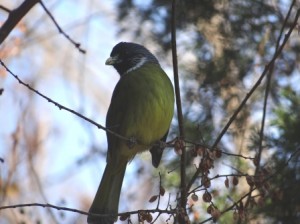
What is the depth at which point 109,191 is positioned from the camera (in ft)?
13.7

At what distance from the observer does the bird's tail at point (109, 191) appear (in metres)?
4.04

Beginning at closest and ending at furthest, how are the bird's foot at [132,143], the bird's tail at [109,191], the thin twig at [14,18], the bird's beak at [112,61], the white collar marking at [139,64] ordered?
the thin twig at [14,18] < the bird's tail at [109,191] < the bird's foot at [132,143] < the white collar marking at [139,64] < the bird's beak at [112,61]

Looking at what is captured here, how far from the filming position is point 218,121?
16.7 feet

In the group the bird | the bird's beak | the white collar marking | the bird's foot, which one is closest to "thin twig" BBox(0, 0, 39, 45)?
the bird

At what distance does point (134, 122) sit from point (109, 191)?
50 cm

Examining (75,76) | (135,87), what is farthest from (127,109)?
(75,76)

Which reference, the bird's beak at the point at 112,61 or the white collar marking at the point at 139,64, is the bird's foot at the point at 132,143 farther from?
the bird's beak at the point at 112,61

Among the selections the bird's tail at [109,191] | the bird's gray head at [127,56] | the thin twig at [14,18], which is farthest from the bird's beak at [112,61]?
the thin twig at [14,18]

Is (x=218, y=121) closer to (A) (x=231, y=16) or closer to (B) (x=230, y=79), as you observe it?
(B) (x=230, y=79)

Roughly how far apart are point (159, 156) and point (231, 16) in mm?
1444

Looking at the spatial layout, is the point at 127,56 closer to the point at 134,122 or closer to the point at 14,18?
the point at 134,122

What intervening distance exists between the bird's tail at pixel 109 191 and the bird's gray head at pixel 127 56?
2.98ft

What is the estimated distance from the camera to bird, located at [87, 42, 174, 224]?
4234 mm

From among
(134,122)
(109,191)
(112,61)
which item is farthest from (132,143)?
(112,61)
